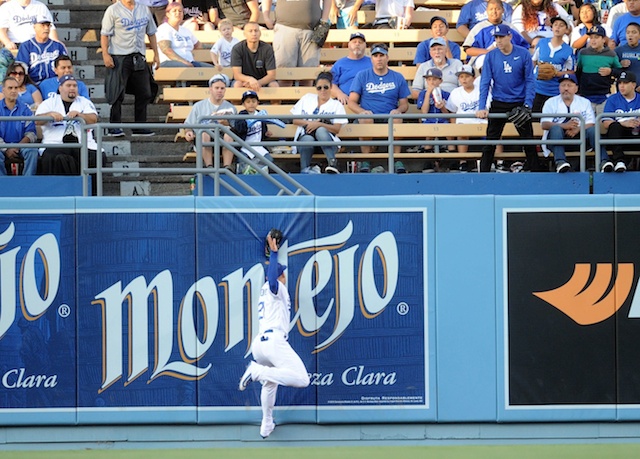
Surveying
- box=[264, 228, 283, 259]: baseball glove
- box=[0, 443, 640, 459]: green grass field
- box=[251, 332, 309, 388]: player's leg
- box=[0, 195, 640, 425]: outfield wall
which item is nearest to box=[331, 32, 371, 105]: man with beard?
box=[0, 195, 640, 425]: outfield wall

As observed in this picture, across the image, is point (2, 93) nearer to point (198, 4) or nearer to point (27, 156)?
point (27, 156)

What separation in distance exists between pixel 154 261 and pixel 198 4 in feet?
27.0

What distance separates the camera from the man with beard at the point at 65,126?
46.2 ft

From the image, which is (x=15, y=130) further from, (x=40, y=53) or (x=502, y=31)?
(x=502, y=31)

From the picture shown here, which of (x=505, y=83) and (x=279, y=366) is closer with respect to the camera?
(x=279, y=366)

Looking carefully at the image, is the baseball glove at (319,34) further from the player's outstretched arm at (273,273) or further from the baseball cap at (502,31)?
the player's outstretched arm at (273,273)

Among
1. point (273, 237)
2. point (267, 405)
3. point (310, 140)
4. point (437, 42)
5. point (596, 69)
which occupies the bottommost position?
point (267, 405)

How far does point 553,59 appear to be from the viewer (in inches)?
630

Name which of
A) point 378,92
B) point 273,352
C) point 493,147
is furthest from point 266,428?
A: point 378,92

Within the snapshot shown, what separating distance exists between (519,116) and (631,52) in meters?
2.99

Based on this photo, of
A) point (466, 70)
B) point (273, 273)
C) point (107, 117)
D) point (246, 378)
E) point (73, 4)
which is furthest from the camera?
point (73, 4)

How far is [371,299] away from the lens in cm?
1209

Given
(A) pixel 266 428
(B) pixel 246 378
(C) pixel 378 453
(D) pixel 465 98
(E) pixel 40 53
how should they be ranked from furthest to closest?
(E) pixel 40 53
(D) pixel 465 98
(B) pixel 246 378
(A) pixel 266 428
(C) pixel 378 453

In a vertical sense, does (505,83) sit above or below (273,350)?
above
